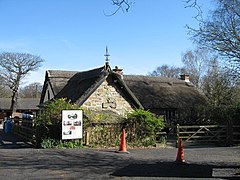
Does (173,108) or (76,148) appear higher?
(173,108)

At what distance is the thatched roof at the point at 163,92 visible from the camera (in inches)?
1264

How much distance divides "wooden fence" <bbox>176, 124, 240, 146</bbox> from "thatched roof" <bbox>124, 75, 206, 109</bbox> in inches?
381

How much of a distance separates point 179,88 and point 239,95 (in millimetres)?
6969

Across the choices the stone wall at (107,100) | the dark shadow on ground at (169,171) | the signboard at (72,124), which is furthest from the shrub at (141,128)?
the dark shadow on ground at (169,171)

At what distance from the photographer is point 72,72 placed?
128 feet

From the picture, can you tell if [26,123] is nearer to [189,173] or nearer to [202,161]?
[202,161]

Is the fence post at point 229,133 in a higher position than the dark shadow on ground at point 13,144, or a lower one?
higher

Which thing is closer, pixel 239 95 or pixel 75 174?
pixel 75 174

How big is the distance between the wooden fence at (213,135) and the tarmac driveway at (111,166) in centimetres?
505

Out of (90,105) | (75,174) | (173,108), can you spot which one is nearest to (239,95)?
(173,108)

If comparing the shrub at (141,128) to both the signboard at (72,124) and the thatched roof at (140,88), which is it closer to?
the signboard at (72,124)

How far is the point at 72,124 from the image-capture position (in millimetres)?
18688

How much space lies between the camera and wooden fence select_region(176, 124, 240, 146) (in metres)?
21.4

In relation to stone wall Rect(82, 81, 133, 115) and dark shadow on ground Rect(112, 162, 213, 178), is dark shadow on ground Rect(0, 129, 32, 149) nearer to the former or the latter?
stone wall Rect(82, 81, 133, 115)
